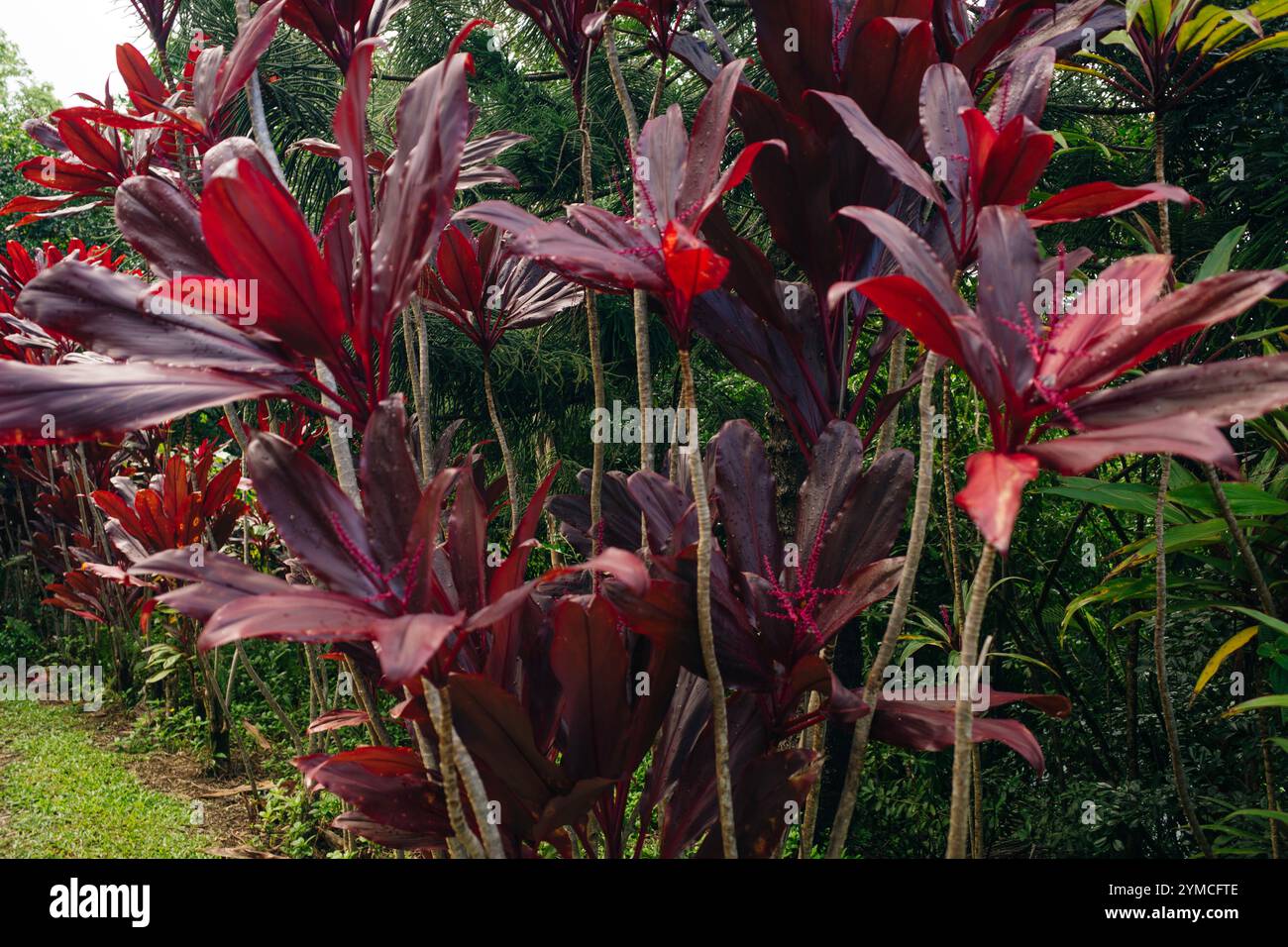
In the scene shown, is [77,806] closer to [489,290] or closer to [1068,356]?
[489,290]

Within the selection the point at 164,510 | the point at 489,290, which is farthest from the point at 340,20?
the point at 164,510

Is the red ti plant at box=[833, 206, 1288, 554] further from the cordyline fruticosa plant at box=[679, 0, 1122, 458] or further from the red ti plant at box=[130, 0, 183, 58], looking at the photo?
the red ti plant at box=[130, 0, 183, 58]

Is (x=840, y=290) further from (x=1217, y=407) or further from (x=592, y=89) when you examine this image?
(x=592, y=89)

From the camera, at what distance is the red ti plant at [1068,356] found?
2.06ft

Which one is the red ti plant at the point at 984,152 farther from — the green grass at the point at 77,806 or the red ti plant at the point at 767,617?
the green grass at the point at 77,806

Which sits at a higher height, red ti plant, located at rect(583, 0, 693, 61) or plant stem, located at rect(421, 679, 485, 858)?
red ti plant, located at rect(583, 0, 693, 61)

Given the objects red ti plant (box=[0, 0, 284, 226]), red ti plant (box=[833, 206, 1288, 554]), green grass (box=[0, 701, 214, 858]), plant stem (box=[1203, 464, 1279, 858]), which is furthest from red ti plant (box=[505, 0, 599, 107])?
green grass (box=[0, 701, 214, 858])

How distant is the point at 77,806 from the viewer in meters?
2.69

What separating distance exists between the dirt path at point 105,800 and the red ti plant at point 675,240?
1.54 meters

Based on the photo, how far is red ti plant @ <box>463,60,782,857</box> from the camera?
78cm

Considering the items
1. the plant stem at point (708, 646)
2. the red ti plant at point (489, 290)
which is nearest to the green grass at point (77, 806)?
the red ti plant at point (489, 290)

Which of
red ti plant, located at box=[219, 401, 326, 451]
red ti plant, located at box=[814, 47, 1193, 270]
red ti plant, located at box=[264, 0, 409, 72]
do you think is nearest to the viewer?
red ti plant, located at box=[814, 47, 1193, 270]

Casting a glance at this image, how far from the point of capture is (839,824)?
100 cm

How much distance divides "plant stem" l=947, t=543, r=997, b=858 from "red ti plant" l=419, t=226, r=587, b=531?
0.91 m
